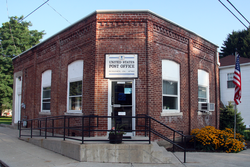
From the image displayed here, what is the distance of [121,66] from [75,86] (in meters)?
2.63

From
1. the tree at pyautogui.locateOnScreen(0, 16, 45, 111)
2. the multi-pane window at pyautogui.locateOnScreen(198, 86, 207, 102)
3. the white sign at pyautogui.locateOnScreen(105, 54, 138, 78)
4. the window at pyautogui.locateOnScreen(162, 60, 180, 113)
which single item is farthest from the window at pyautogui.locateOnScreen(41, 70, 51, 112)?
the tree at pyautogui.locateOnScreen(0, 16, 45, 111)

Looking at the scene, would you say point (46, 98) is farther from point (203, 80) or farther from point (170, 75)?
point (203, 80)

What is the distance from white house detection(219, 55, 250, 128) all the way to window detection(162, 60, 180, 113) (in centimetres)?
1220

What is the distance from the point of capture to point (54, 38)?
12203mm

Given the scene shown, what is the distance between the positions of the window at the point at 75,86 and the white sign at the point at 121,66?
1.59 m

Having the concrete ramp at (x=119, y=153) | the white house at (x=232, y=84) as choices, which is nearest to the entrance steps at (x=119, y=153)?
the concrete ramp at (x=119, y=153)

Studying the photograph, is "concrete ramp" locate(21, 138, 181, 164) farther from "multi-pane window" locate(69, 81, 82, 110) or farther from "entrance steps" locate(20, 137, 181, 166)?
"multi-pane window" locate(69, 81, 82, 110)

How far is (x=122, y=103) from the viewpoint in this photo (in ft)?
29.8

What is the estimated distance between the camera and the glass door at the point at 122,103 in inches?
355

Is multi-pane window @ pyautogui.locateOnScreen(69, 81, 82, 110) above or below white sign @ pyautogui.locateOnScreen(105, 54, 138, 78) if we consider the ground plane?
below

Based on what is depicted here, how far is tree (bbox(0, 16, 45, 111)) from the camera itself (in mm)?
31095

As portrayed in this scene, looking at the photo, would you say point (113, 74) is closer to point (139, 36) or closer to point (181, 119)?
point (139, 36)

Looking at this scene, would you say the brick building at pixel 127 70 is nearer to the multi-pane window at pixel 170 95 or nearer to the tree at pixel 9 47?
the multi-pane window at pixel 170 95

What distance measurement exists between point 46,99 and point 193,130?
26.6ft
